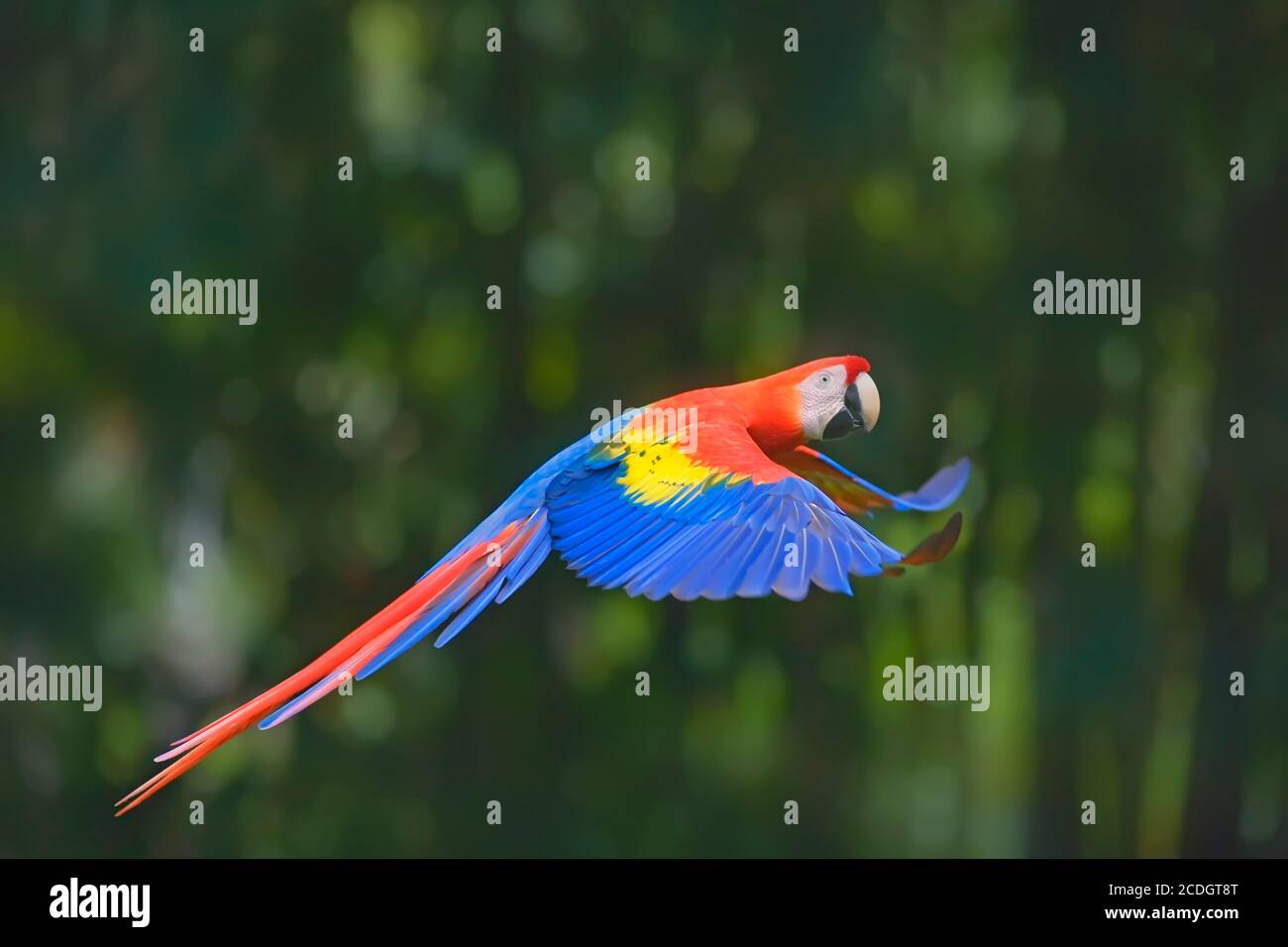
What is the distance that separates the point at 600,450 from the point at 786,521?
1.10 feet

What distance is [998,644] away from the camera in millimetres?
2355

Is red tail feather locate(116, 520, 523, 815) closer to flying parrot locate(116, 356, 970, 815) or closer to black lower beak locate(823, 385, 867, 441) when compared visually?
flying parrot locate(116, 356, 970, 815)

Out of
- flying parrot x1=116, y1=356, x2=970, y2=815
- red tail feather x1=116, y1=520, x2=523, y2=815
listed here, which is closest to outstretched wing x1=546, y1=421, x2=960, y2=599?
flying parrot x1=116, y1=356, x2=970, y2=815

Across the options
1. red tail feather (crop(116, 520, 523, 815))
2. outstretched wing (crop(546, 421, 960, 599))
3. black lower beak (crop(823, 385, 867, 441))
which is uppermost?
black lower beak (crop(823, 385, 867, 441))

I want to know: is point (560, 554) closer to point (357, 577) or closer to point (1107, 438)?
point (357, 577)

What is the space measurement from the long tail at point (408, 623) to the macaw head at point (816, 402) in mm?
385

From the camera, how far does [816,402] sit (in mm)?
1929

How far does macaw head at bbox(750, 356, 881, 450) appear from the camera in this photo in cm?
191

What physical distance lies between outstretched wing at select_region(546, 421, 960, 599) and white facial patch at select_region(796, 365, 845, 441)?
0.15m

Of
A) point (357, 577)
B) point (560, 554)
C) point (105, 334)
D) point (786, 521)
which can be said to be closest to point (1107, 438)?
point (786, 521)

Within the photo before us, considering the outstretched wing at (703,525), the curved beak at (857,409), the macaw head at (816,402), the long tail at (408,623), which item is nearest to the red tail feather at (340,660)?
the long tail at (408,623)

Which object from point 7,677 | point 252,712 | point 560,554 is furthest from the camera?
point 7,677

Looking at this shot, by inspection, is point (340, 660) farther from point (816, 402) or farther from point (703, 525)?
point (816, 402)

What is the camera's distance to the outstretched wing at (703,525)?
1522 mm
